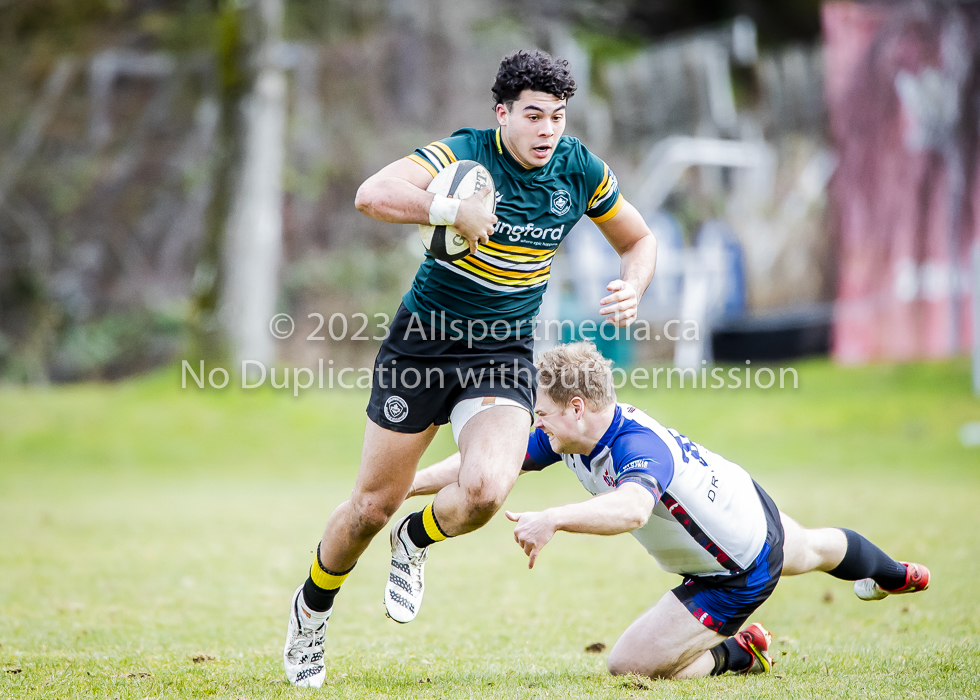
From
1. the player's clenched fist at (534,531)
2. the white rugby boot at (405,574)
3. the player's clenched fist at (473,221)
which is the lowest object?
the white rugby boot at (405,574)

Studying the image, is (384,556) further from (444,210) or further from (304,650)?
(444,210)

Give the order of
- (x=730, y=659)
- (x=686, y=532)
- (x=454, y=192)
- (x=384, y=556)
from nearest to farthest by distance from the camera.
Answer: (x=454, y=192) → (x=686, y=532) → (x=730, y=659) → (x=384, y=556)

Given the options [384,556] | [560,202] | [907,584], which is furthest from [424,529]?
[384,556]

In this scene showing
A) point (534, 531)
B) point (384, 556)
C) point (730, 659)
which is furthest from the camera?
point (384, 556)

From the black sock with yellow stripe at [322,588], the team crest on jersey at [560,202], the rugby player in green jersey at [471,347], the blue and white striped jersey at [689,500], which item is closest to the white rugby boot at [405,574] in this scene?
the rugby player in green jersey at [471,347]

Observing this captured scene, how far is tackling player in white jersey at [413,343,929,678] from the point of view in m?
3.86

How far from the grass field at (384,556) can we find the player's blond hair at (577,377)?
122 centimetres

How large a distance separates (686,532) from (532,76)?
210 cm

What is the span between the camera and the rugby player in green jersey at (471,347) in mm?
3883

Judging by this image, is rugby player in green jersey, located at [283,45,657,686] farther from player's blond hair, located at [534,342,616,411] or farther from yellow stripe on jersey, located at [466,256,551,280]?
player's blond hair, located at [534,342,616,411]

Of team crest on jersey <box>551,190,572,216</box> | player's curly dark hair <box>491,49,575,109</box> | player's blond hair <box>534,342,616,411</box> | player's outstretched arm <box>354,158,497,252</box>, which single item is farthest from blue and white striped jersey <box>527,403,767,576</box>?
player's curly dark hair <box>491,49,575,109</box>

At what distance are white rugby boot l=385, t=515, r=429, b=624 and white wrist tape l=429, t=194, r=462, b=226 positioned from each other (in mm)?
1363

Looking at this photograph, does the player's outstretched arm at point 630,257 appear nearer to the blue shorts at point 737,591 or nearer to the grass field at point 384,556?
the blue shorts at point 737,591

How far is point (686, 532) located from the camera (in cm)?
400
